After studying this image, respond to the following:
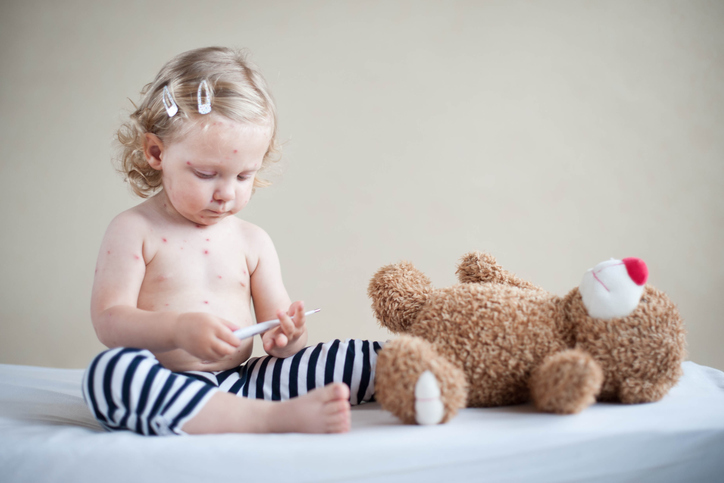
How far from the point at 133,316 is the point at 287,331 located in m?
0.24

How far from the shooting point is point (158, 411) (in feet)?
2.08

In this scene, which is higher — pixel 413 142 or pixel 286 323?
pixel 413 142

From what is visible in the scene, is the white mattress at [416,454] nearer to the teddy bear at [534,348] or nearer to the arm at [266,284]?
the teddy bear at [534,348]

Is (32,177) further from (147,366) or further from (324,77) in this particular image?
(147,366)

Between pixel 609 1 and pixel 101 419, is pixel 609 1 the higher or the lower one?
the higher one

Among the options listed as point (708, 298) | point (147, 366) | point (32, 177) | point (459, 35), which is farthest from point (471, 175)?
point (32, 177)

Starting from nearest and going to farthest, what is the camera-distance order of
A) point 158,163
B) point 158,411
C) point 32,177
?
point 158,411, point 158,163, point 32,177

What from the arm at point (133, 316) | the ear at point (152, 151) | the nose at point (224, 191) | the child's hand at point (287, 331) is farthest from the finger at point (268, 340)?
the ear at point (152, 151)

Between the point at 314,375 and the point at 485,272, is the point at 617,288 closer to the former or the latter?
the point at 485,272

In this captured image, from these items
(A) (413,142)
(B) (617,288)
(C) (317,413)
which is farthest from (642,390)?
(A) (413,142)

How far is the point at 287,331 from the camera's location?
0.84 m

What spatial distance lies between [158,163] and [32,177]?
0.98 meters

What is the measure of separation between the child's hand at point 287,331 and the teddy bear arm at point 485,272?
0.32 meters

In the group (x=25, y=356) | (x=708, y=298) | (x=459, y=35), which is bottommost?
(x=25, y=356)
